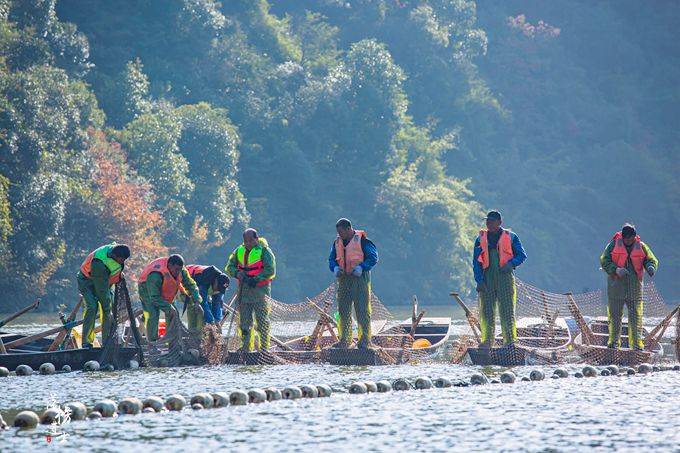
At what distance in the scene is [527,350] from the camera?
1017 inches

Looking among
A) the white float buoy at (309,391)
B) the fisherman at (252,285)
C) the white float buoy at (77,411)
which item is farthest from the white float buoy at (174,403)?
the fisherman at (252,285)

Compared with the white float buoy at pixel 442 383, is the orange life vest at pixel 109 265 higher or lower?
higher

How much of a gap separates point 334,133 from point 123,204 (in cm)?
1874

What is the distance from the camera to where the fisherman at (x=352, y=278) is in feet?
85.6

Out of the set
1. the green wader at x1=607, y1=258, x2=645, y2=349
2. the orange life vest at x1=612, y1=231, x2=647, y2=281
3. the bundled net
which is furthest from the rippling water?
the orange life vest at x1=612, y1=231, x2=647, y2=281

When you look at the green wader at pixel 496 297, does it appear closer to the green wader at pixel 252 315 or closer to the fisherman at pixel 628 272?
the fisherman at pixel 628 272

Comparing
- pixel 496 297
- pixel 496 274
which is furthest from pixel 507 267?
pixel 496 297

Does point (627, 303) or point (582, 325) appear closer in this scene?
point (627, 303)

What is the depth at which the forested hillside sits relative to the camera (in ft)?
200

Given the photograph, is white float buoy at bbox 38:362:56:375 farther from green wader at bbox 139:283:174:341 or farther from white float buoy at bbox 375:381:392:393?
white float buoy at bbox 375:381:392:393

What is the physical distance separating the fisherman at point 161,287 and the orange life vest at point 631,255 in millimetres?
7500

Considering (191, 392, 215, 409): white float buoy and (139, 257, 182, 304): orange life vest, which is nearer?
(191, 392, 215, 409): white float buoy

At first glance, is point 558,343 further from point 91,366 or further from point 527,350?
point 91,366

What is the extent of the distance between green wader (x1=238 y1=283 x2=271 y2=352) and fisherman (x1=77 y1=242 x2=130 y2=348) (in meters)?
2.29
